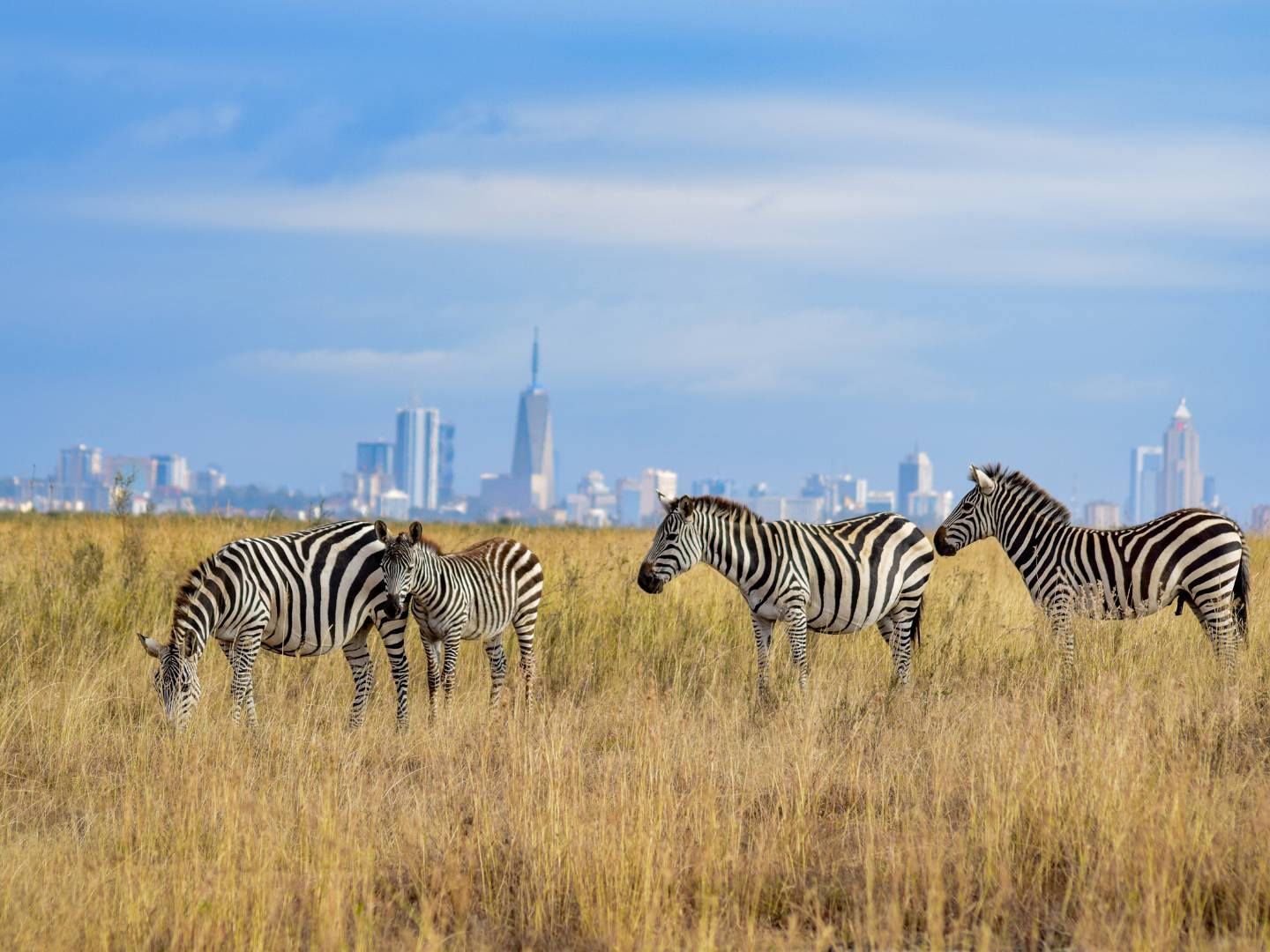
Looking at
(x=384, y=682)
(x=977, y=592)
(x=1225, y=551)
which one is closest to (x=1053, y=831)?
(x=1225, y=551)

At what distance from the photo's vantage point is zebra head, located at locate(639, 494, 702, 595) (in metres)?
10.1

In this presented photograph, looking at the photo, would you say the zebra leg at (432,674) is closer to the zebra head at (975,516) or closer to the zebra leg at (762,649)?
the zebra leg at (762,649)

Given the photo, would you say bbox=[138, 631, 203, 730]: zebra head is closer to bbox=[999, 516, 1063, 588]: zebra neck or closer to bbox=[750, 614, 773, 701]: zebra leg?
bbox=[750, 614, 773, 701]: zebra leg

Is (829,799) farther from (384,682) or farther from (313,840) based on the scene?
(384,682)

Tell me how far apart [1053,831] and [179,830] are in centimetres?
448

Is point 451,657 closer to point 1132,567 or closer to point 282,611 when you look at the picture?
point 282,611

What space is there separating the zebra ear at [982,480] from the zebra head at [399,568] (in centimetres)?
511

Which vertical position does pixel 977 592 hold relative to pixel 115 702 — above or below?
above

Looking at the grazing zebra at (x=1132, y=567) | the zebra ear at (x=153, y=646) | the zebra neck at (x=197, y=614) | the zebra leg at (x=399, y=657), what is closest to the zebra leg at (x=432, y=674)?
the zebra leg at (x=399, y=657)

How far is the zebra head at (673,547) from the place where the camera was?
33.1ft

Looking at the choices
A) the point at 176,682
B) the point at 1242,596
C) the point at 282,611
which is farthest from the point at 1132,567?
the point at 176,682

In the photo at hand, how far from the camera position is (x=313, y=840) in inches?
252

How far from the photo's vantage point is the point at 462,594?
9.61 m

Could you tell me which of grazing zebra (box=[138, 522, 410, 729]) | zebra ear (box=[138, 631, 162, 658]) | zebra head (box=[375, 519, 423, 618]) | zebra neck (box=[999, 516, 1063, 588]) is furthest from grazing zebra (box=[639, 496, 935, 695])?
zebra ear (box=[138, 631, 162, 658])
